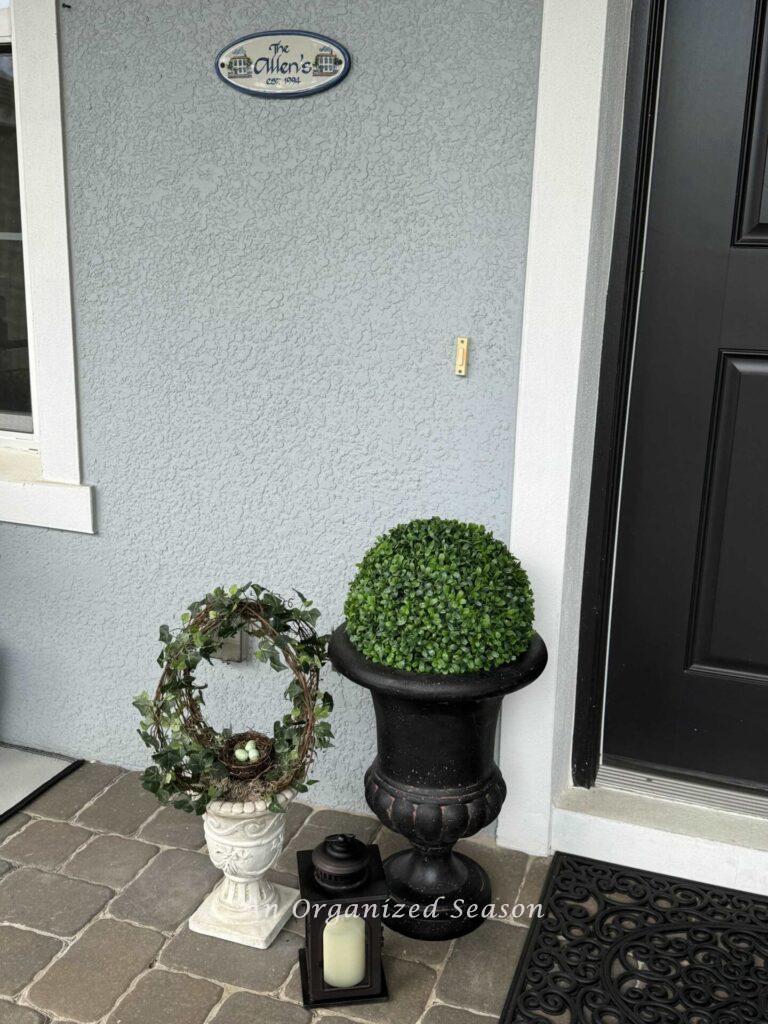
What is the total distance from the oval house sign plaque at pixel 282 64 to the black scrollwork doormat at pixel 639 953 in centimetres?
228

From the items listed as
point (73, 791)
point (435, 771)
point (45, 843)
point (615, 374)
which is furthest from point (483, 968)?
point (615, 374)

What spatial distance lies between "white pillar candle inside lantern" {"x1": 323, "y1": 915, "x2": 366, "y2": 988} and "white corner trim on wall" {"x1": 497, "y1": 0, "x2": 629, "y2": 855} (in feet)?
2.33

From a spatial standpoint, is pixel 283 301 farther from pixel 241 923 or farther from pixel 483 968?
pixel 483 968

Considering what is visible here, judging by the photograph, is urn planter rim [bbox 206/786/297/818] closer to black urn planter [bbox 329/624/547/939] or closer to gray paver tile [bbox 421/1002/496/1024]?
black urn planter [bbox 329/624/547/939]

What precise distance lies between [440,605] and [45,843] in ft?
4.84

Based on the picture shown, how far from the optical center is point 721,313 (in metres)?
2.52

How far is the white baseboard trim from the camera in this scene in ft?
8.57

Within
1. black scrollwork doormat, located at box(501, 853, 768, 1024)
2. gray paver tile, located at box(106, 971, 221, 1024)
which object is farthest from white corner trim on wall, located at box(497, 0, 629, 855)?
gray paver tile, located at box(106, 971, 221, 1024)

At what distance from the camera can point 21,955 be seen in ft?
7.72

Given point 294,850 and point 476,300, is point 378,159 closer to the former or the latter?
point 476,300

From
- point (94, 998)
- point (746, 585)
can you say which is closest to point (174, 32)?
point (746, 585)

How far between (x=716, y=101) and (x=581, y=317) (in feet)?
2.11

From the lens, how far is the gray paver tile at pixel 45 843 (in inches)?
107

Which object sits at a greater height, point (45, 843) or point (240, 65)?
point (240, 65)
